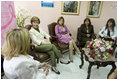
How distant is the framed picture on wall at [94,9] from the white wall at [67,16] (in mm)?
132

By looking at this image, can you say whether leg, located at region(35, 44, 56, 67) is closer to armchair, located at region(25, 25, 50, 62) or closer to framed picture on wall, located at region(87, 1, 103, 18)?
armchair, located at region(25, 25, 50, 62)

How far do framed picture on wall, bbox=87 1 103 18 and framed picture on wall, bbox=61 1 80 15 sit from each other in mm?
439

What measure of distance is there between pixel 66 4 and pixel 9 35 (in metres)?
2.75

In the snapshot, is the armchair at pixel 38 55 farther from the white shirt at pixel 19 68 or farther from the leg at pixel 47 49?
the white shirt at pixel 19 68

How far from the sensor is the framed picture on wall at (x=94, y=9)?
11.4ft

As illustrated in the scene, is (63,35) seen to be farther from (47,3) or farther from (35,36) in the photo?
(47,3)

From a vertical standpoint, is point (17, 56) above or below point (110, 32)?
below

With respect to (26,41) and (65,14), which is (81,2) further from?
(26,41)

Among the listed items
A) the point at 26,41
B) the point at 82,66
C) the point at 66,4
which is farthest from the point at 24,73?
the point at 66,4

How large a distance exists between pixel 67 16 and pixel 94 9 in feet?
3.51

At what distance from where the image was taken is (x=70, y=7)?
340 centimetres

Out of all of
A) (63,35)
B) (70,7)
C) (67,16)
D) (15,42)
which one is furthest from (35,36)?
(70,7)

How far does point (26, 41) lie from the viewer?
108 cm

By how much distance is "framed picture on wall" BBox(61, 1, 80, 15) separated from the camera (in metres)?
3.35
